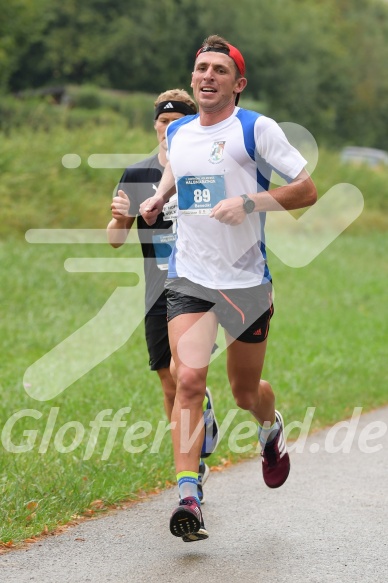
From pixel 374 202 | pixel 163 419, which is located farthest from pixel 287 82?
pixel 163 419

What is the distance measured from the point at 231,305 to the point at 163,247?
3.56 ft

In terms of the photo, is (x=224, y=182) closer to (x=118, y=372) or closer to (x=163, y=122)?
(x=163, y=122)

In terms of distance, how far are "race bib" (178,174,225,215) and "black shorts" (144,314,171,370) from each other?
47.6 inches

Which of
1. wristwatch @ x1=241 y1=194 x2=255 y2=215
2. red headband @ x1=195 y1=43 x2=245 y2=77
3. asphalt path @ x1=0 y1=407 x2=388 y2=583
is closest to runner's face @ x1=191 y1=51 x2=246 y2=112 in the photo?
red headband @ x1=195 y1=43 x2=245 y2=77

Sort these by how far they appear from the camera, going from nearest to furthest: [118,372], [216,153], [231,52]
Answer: [216,153] → [231,52] → [118,372]

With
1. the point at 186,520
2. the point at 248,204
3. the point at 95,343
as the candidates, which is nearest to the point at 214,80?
the point at 248,204

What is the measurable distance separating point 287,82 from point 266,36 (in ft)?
10.4

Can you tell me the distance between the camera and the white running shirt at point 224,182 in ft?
17.5

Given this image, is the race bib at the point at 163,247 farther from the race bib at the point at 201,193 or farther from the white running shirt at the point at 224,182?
the race bib at the point at 201,193

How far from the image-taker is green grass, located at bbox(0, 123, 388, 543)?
6.50 meters

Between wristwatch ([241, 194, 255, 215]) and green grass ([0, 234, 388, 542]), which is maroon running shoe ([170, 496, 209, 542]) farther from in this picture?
wristwatch ([241, 194, 255, 215])

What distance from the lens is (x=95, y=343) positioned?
12148 mm

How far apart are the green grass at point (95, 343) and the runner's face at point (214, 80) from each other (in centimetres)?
234

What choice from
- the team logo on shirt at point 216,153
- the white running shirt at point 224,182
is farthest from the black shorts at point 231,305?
the team logo on shirt at point 216,153
